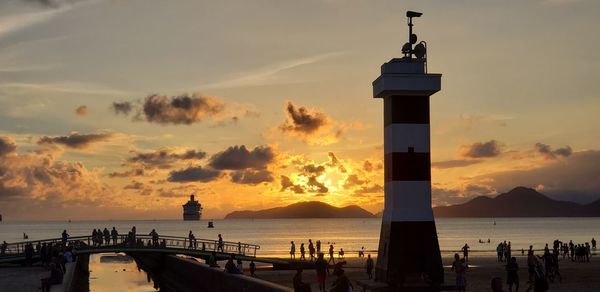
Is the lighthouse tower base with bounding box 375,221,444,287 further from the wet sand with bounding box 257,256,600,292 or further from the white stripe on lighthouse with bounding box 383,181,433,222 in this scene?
the wet sand with bounding box 257,256,600,292

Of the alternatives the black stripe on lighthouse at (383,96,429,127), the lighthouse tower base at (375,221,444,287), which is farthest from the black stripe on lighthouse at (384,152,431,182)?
the lighthouse tower base at (375,221,444,287)

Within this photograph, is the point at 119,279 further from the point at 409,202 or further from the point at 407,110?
the point at 407,110

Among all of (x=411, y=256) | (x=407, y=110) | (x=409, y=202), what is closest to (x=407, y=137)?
(x=407, y=110)

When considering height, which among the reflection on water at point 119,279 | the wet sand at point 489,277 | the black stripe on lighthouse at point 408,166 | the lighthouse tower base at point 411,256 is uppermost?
the black stripe on lighthouse at point 408,166

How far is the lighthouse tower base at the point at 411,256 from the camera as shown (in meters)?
26.6

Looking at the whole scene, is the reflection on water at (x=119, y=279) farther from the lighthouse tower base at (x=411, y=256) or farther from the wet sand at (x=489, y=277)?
the lighthouse tower base at (x=411, y=256)

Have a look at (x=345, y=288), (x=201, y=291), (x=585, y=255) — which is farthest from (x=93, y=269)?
(x=345, y=288)

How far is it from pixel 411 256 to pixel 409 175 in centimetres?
287

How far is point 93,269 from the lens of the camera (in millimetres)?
64062

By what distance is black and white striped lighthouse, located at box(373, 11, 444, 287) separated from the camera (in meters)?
26.8

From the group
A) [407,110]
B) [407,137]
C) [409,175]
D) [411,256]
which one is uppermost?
[407,110]

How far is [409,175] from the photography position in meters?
27.2

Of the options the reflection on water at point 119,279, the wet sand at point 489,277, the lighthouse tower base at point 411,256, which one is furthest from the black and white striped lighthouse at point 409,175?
the reflection on water at point 119,279

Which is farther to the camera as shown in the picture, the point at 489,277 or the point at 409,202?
the point at 489,277
